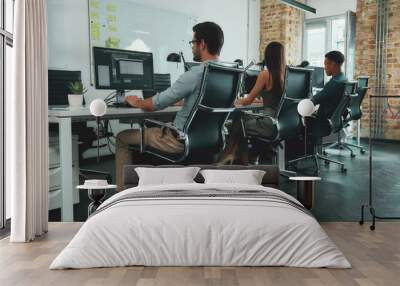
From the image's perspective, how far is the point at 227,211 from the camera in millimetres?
3438

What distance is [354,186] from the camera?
16.6 feet

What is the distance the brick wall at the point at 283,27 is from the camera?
5.09 metres

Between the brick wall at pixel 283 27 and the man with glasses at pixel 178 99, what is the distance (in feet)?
1.65

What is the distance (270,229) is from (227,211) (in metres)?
0.33

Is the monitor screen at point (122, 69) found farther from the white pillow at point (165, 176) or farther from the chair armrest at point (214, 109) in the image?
the white pillow at point (165, 176)

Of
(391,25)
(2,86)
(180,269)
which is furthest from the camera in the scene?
(391,25)

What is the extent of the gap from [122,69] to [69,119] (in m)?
0.74

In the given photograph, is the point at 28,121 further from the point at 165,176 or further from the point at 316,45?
the point at 316,45

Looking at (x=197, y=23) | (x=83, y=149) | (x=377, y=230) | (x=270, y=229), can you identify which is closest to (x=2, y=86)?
(x=83, y=149)

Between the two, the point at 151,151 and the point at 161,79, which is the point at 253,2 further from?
the point at 151,151

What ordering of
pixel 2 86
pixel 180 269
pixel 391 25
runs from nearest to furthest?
pixel 180 269 < pixel 2 86 < pixel 391 25

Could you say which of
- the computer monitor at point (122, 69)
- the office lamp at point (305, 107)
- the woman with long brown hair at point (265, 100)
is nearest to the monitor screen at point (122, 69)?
the computer monitor at point (122, 69)

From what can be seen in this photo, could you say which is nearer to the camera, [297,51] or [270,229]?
[270,229]

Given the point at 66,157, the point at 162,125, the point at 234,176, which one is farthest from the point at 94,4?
the point at 234,176
